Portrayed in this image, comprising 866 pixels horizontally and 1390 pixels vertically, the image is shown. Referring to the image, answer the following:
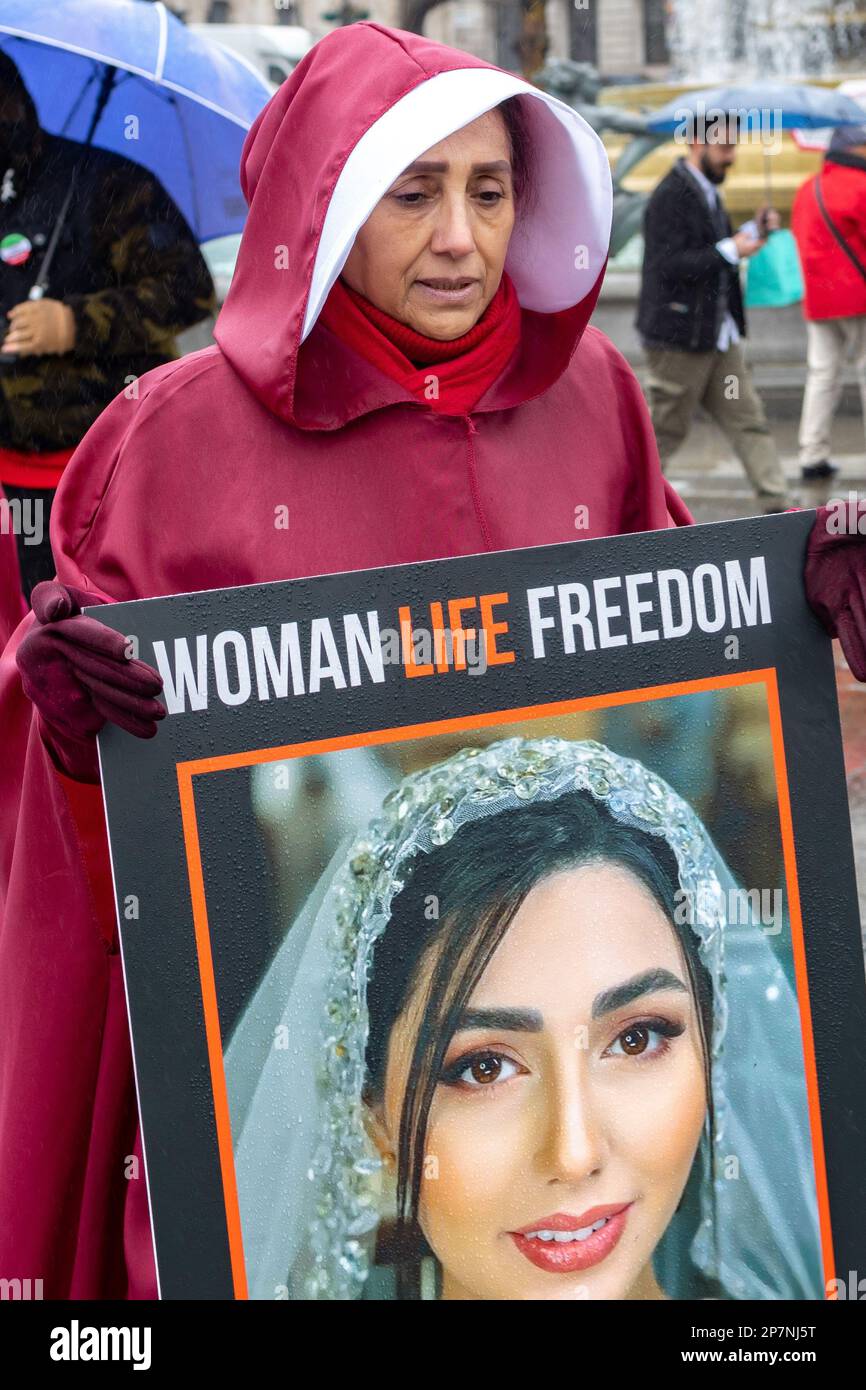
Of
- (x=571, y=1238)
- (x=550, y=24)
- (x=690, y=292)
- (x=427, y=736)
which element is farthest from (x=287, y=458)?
(x=550, y=24)

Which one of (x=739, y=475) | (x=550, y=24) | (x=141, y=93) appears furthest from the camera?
(x=550, y=24)

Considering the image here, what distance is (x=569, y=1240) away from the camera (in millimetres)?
2402

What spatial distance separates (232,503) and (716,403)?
738cm

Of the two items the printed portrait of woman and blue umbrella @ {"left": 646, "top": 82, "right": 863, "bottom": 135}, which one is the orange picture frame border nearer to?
the printed portrait of woman

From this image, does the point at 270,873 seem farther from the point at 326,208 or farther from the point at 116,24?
the point at 116,24

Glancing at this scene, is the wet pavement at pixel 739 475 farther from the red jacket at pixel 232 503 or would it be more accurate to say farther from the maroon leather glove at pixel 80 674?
the maroon leather glove at pixel 80 674

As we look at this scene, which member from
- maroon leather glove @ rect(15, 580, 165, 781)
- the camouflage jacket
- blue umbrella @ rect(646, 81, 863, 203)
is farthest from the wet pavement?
maroon leather glove @ rect(15, 580, 165, 781)

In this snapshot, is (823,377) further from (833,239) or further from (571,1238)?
(571,1238)

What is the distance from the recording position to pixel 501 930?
2.39 metres

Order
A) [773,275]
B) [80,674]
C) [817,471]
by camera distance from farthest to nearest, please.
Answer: [773,275]
[817,471]
[80,674]

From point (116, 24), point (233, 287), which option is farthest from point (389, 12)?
point (233, 287)

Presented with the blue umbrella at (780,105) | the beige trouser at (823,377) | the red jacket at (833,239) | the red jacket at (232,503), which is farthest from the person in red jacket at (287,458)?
the blue umbrella at (780,105)

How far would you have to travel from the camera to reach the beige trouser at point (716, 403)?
370 inches
